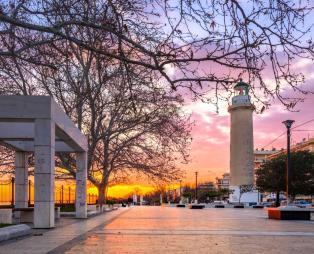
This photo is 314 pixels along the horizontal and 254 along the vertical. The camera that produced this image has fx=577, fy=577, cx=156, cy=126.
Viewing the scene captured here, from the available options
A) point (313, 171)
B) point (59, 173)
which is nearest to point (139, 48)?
point (59, 173)

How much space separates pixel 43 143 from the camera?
20.1 metres

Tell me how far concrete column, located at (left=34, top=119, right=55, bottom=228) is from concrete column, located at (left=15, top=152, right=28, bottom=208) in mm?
8019

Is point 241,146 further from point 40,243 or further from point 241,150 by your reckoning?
point 40,243

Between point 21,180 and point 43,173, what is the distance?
332 inches

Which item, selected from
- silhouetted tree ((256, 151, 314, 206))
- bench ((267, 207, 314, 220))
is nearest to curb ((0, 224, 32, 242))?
bench ((267, 207, 314, 220))

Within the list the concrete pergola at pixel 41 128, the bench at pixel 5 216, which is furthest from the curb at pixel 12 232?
the concrete pergola at pixel 41 128

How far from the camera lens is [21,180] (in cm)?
2809

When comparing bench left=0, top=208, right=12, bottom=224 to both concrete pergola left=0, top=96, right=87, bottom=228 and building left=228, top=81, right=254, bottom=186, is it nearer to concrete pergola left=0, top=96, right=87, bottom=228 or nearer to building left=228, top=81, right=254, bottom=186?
concrete pergola left=0, top=96, right=87, bottom=228

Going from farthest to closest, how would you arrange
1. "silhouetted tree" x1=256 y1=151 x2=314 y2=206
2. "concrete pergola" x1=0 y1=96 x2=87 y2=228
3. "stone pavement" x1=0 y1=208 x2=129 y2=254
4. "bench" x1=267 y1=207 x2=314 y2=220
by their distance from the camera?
"silhouetted tree" x1=256 y1=151 x2=314 y2=206
"bench" x1=267 y1=207 x2=314 y2=220
"concrete pergola" x1=0 y1=96 x2=87 y2=228
"stone pavement" x1=0 y1=208 x2=129 y2=254

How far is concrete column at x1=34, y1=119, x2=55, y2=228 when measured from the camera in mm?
19969

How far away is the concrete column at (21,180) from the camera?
27.9m

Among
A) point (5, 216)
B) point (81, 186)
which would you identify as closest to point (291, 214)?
point (81, 186)

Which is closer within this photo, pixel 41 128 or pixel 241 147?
pixel 41 128

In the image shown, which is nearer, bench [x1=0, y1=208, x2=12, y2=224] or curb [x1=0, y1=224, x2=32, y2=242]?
curb [x1=0, y1=224, x2=32, y2=242]
